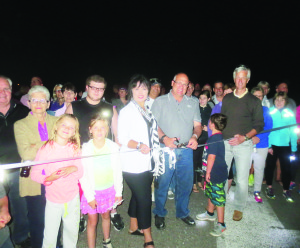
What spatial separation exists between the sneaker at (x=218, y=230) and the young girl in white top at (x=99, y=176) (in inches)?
61.3

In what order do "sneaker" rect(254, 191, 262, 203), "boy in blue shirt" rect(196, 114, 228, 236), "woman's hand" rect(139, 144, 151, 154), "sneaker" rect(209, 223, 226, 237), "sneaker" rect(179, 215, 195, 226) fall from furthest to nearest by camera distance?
"sneaker" rect(254, 191, 262, 203), "sneaker" rect(179, 215, 195, 226), "boy in blue shirt" rect(196, 114, 228, 236), "sneaker" rect(209, 223, 226, 237), "woman's hand" rect(139, 144, 151, 154)

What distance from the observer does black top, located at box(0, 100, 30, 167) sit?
232 cm

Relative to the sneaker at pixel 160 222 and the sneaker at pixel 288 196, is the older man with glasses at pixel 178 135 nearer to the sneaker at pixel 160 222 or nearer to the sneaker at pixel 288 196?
the sneaker at pixel 160 222

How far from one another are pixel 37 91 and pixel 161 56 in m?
32.3

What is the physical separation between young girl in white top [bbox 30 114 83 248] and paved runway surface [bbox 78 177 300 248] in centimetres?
73

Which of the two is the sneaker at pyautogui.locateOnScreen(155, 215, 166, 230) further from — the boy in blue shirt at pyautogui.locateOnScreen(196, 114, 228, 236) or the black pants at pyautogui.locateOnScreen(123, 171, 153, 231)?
the boy in blue shirt at pyautogui.locateOnScreen(196, 114, 228, 236)

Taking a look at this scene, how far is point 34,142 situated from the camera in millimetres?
2283

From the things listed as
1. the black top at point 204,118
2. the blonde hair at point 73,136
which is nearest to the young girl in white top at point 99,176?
the blonde hair at point 73,136

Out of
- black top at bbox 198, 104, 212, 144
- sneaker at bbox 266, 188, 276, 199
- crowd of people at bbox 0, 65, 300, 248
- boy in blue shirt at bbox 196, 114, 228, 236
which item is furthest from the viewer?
black top at bbox 198, 104, 212, 144

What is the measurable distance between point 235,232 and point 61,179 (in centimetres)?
261

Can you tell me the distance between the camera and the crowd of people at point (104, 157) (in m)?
2.22

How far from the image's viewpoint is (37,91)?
235 cm

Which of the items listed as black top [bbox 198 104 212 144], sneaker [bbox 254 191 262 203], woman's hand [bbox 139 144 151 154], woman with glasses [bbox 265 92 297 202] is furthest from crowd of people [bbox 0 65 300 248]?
black top [bbox 198 104 212 144]

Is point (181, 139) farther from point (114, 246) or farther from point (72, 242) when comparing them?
point (72, 242)
